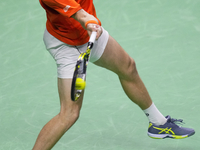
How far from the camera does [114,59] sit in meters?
2.65

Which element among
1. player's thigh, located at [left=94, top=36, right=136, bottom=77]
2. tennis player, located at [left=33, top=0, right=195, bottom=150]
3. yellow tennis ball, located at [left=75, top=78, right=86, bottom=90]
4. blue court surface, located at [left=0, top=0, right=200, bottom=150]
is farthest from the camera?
blue court surface, located at [left=0, top=0, right=200, bottom=150]

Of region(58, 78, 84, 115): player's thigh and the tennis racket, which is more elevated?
the tennis racket

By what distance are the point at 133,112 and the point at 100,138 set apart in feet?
1.61

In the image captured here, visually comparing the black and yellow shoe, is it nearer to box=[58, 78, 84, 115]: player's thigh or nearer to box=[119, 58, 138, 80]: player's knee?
box=[119, 58, 138, 80]: player's knee

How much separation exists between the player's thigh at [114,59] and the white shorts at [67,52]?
49 millimetres

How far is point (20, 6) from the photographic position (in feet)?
17.9

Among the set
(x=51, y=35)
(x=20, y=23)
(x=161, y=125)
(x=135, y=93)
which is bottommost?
(x=20, y=23)

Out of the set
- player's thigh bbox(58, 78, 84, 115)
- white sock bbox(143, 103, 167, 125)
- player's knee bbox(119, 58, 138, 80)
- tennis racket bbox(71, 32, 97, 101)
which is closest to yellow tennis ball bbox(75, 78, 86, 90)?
tennis racket bbox(71, 32, 97, 101)

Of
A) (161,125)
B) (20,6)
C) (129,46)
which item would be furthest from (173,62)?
(20,6)

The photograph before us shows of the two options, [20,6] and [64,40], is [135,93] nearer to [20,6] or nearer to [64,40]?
[64,40]

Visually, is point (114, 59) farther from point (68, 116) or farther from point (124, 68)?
point (68, 116)

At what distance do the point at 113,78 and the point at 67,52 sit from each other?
1562mm

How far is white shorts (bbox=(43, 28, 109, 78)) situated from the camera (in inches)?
97.7

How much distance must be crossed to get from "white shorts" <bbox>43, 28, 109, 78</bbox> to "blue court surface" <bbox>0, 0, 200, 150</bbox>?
766 millimetres
